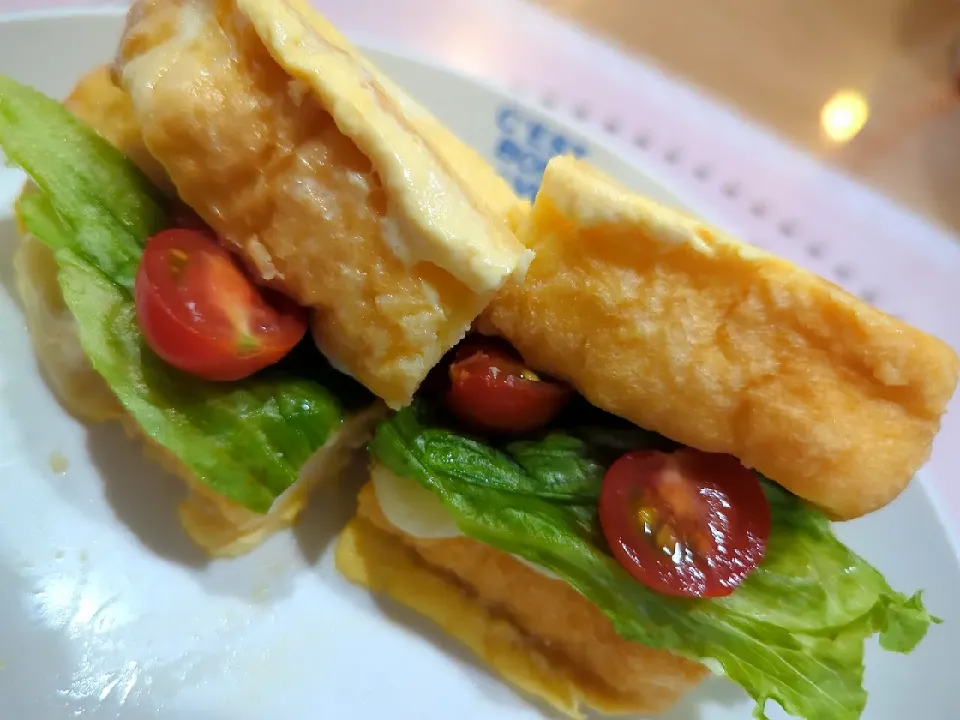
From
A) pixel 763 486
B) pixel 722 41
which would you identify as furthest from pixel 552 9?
pixel 763 486

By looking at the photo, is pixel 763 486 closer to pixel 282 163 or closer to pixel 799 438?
pixel 799 438

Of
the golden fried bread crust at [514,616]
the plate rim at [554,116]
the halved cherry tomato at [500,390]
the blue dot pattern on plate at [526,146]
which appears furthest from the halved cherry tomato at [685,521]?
the blue dot pattern on plate at [526,146]

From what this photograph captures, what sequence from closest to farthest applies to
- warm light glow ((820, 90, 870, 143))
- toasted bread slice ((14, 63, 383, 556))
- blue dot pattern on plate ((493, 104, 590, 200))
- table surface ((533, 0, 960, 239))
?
toasted bread slice ((14, 63, 383, 556)), blue dot pattern on plate ((493, 104, 590, 200)), table surface ((533, 0, 960, 239)), warm light glow ((820, 90, 870, 143))

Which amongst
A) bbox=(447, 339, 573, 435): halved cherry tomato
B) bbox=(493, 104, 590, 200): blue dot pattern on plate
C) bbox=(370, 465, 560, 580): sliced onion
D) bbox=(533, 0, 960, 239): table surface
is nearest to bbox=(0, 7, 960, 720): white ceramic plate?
bbox=(370, 465, 560, 580): sliced onion

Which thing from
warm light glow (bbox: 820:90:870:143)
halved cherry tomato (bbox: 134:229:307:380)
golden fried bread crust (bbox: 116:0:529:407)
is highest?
warm light glow (bbox: 820:90:870:143)

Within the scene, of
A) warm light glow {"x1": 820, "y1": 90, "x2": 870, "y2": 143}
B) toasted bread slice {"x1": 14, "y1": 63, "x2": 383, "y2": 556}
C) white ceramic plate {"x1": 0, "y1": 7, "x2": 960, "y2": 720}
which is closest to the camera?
white ceramic plate {"x1": 0, "y1": 7, "x2": 960, "y2": 720}

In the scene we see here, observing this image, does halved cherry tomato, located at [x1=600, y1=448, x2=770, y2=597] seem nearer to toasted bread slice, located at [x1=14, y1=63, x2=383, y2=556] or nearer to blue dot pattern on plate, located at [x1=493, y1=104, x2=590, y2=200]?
toasted bread slice, located at [x1=14, y1=63, x2=383, y2=556]

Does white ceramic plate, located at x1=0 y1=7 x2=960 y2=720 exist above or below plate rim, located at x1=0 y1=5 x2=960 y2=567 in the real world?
below

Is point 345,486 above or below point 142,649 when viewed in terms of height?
above
